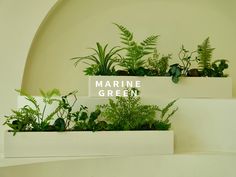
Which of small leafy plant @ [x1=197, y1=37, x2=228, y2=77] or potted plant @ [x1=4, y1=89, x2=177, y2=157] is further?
small leafy plant @ [x1=197, y1=37, x2=228, y2=77]

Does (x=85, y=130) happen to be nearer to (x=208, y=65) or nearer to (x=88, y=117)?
(x=88, y=117)

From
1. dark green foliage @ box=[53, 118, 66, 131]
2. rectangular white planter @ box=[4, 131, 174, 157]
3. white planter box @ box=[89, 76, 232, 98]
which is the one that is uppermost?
white planter box @ box=[89, 76, 232, 98]

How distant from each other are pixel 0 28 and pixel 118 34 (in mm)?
1404

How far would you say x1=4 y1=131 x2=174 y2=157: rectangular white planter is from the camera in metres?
2.72

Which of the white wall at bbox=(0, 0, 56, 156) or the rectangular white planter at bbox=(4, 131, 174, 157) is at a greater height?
the white wall at bbox=(0, 0, 56, 156)

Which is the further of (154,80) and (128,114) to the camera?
(154,80)

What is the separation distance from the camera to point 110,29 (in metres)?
4.04

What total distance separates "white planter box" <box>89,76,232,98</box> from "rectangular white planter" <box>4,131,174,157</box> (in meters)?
0.49

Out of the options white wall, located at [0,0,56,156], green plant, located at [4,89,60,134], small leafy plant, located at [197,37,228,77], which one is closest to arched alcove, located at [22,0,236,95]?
white wall, located at [0,0,56,156]

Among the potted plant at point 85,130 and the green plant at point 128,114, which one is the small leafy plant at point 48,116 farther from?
the green plant at point 128,114

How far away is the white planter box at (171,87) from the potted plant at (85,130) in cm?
25

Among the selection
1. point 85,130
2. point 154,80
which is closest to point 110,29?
point 154,80

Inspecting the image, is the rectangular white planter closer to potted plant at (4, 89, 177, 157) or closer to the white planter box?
potted plant at (4, 89, 177, 157)

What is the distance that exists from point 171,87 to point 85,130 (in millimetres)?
997
